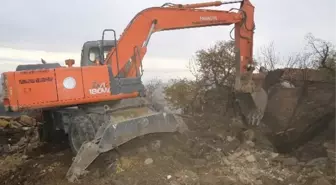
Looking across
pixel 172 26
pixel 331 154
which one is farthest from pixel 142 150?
pixel 331 154

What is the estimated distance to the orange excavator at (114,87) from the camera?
704 cm

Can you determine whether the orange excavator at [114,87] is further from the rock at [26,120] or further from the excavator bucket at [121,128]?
the rock at [26,120]

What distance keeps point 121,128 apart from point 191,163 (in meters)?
1.38

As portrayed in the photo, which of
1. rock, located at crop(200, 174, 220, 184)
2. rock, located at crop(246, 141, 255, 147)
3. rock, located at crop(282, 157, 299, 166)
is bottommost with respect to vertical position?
rock, located at crop(200, 174, 220, 184)

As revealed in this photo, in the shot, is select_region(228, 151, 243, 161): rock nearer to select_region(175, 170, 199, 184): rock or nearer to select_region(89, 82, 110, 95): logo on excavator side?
select_region(175, 170, 199, 184): rock

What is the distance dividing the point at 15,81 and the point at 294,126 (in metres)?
6.21

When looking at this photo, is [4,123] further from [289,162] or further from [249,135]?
[289,162]

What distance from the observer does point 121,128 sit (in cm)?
689

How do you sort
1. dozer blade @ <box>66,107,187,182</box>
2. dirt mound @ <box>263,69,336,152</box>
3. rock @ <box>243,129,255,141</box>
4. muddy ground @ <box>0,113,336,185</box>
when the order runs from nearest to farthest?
1. muddy ground @ <box>0,113,336,185</box>
2. dozer blade @ <box>66,107,187,182</box>
3. rock @ <box>243,129,255,141</box>
4. dirt mound @ <box>263,69,336,152</box>

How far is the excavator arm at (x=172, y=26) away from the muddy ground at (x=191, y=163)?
1577mm

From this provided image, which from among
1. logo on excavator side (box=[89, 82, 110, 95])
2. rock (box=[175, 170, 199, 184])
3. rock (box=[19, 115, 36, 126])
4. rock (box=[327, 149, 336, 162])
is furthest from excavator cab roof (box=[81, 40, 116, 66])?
rock (box=[327, 149, 336, 162])

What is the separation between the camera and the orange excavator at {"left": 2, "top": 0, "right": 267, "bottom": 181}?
7.04 m

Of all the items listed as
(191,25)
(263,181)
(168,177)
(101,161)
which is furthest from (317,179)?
(191,25)

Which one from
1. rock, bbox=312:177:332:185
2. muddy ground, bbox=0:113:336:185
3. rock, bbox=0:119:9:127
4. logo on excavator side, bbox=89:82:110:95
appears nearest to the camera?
rock, bbox=312:177:332:185
